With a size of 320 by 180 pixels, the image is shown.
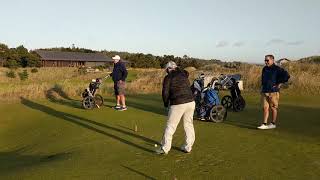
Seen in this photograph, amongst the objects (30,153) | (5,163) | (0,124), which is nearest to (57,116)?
(0,124)

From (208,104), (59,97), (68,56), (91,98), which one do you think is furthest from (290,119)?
(68,56)

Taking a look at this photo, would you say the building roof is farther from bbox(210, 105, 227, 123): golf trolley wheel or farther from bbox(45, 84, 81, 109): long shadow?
bbox(210, 105, 227, 123): golf trolley wheel

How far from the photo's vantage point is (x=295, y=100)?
72.2 feet

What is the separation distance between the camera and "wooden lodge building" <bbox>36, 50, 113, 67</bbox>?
317ft

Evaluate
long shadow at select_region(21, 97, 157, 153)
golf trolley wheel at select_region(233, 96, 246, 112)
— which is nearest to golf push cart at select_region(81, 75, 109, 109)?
long shadow at select_region(21, 97, 157, 153)

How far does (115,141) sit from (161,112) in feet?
19.1

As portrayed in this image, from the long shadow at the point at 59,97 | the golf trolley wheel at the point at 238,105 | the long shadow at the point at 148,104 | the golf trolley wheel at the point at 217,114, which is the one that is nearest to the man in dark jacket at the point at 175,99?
the golf trolley wheel at the point at 217,114

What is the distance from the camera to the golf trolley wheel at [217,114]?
14828 mm

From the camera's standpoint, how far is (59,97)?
2527cm

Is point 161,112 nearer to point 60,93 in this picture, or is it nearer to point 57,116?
point 57,116

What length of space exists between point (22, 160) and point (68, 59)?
89.9 m

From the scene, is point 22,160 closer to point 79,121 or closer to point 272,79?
point 79,121

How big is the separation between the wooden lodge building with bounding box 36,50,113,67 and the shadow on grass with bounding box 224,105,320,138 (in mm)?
81449

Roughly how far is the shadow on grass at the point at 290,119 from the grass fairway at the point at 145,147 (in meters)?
0.03
